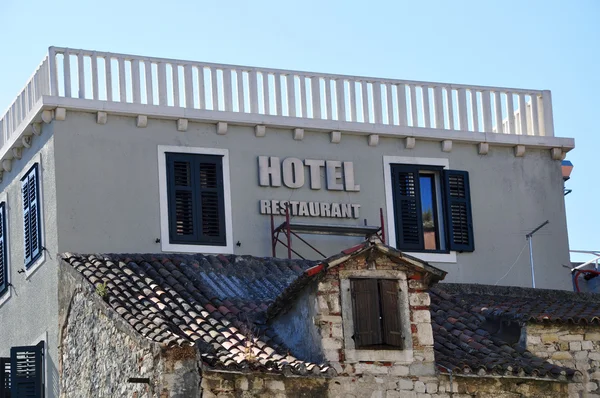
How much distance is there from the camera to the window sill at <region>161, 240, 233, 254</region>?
101ft

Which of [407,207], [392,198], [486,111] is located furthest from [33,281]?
[486,111]

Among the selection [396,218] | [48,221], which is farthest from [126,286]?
[396,218]

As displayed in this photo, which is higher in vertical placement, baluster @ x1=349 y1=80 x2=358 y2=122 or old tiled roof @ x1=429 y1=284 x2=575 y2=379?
baluster @ x1=349 y1=80 x2=358 y2=122

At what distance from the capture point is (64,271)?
29.2m

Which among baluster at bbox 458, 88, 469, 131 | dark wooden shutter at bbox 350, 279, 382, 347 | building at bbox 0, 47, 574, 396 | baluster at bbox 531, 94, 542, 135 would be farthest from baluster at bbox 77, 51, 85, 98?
baluster at bbox 531, 94, 542, 135

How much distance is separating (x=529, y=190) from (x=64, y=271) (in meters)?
10.4

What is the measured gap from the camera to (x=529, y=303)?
2933 centimetres

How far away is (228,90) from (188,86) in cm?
81

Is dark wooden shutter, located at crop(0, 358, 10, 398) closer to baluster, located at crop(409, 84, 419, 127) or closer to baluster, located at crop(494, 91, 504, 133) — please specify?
baluster, located at crop(409, 84, 419, 127)

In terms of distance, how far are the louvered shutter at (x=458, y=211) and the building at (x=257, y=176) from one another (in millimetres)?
37

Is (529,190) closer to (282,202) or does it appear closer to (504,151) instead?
(504,151)

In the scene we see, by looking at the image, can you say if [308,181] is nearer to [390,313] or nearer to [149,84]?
[149,84]

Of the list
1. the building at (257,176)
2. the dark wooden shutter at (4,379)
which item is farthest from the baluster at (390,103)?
the dark wooden shutter at (4,379)

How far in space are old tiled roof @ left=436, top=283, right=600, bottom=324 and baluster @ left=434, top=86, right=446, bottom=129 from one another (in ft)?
12.8
